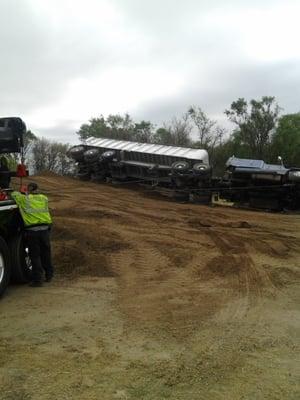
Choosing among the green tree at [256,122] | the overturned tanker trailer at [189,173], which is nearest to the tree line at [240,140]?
the green tree at [256,122]

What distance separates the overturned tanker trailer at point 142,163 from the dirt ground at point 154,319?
9.15m

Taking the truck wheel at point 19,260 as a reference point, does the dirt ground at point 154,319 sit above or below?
below

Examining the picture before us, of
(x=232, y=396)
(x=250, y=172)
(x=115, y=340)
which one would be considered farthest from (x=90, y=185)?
(x=232, y=396)

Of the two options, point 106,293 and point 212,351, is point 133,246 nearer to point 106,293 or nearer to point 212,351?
point 106,293

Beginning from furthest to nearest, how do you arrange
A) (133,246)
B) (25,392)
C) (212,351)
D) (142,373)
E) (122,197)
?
(122,197)
(133,246)
(212,351)
(142,373)
(25,392)

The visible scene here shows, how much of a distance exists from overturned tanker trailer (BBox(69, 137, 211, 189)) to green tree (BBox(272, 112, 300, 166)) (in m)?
32.8

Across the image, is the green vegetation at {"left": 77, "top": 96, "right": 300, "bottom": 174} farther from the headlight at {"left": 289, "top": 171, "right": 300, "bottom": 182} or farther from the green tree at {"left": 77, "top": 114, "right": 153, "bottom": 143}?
the headlight at {"left": 289, "top": 171, "right": 300, "bottom": 182}

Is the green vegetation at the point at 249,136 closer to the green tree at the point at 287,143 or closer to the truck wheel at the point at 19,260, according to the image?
the green tree at the point at 287,143

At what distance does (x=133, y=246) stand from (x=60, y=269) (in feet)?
7.21

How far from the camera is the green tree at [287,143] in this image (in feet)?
181

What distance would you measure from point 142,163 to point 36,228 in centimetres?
1553

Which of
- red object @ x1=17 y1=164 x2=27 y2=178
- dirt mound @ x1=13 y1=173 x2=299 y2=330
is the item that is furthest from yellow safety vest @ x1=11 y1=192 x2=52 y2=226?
dirt mound @ x1=13 y1=173 x2=299 y2=330

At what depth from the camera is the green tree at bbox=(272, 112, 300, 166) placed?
5516 cm

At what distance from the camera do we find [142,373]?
206 inches
